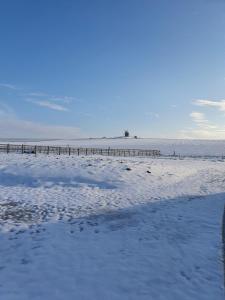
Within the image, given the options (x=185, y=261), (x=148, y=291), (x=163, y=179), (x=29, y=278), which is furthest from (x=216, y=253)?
(x=163, y=179)

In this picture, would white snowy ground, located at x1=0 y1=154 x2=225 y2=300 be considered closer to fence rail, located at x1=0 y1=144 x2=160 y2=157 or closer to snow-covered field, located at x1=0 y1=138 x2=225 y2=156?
fence rail, located at x1=0 y1=144 x2=160 y2=157

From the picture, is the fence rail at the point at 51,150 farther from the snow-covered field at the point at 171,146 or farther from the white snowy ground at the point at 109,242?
the white snowy ground at the point at 109,242

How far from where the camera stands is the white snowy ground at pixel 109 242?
336 inches

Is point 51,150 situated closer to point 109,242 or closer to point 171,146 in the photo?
point 109,242

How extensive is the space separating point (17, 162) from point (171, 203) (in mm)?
15188

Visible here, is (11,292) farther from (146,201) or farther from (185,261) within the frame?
(146,201)

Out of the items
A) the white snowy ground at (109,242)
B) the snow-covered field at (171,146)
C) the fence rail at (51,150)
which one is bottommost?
the white snowy ground at (109,242)

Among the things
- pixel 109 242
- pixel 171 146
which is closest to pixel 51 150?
pixel 109 242

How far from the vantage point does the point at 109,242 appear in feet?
38.6

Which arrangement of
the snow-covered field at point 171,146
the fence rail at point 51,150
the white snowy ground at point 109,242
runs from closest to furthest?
1. the white snowy ground at point 109,242
2. the fence rail at point 51,150
3. the snow-covered field at point 171,146

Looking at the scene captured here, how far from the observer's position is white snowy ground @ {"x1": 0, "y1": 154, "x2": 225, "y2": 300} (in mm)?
8523

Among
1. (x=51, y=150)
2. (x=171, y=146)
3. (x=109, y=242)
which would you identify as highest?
(x=171, y=146)

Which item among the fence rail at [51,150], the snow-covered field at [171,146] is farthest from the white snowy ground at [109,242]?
the snow-covered field at [171,146]

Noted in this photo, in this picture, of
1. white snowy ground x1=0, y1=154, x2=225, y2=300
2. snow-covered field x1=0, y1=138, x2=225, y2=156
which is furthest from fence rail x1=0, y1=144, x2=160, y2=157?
white snowy ground x1=0, y1=154, x2=225, y2=300
